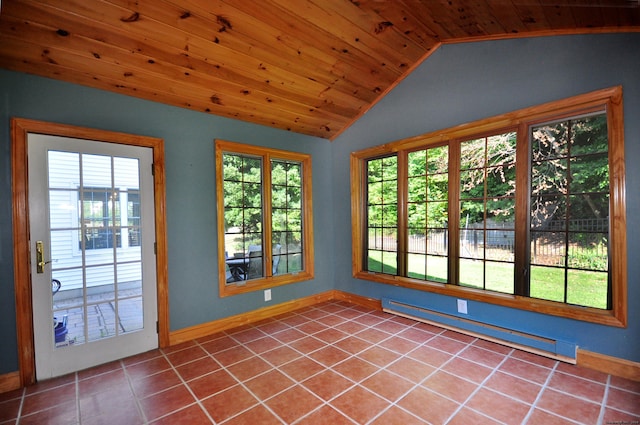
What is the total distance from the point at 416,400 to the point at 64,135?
3520 millimetres

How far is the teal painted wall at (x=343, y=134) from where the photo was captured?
7.53ft

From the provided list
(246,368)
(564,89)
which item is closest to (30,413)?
(246,368)

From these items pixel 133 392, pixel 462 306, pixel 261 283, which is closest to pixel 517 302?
pixel 462 306

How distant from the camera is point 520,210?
2.81 metres

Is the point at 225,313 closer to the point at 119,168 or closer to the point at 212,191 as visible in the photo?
the point at 212,191

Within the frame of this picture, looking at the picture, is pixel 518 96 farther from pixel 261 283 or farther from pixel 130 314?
pixel 130 314

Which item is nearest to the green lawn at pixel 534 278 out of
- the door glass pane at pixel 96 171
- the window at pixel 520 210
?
the window at pixel 520 210

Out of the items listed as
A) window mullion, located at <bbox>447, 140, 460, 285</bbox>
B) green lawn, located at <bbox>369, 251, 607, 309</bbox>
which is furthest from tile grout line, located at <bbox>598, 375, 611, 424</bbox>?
window mullion, located at <bbox>447, 140, 460, 285</bbox>

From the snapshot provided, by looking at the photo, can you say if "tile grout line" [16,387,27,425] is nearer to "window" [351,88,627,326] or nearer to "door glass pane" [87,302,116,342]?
"door glass pane" [87,302,116,342]

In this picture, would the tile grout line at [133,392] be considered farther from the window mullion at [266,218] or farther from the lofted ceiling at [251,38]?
the lofted ceiling at [251,38]

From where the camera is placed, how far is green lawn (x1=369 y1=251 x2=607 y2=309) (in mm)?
2500

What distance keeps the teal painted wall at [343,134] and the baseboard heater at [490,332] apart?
0.09 metres

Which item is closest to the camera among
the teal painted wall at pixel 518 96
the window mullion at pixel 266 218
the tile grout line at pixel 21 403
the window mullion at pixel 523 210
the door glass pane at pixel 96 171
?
the tile grout line at pixel 21 403

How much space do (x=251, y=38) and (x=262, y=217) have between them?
209 centimetres
